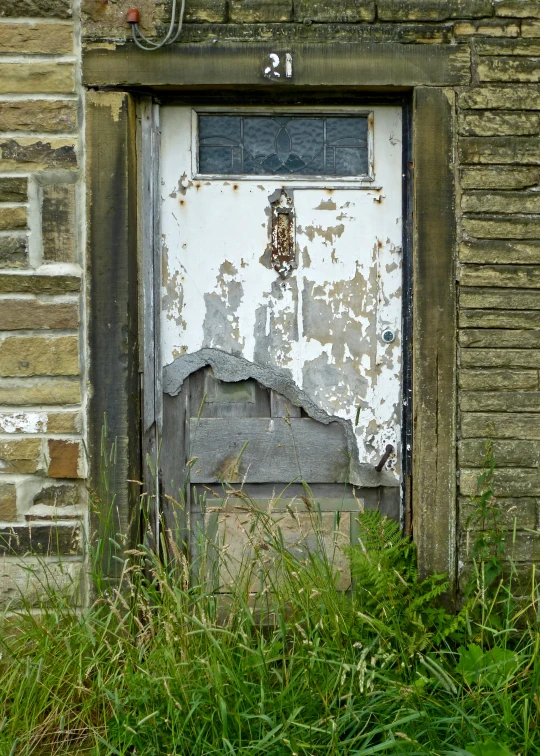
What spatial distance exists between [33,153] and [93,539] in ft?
5.03

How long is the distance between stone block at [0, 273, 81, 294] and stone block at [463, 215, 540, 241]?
1.58 meters

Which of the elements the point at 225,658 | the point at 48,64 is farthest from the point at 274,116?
the point at 225,658

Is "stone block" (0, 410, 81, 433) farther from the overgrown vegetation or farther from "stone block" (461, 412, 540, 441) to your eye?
"stone block" (461, 412, 540, 441)

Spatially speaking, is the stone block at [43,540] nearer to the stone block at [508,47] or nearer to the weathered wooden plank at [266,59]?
the weathered wooden plank at [266,59]

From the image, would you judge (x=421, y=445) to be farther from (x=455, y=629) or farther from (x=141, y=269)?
(x=141, y=269)

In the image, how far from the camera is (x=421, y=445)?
303 centimetres

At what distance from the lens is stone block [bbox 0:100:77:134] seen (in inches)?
115

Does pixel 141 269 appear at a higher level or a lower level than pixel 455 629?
higher

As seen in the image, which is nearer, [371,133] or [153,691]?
[153,691]

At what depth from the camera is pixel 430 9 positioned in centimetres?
296

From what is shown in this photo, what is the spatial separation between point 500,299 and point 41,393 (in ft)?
6.08

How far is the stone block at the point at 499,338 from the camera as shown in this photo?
300cm

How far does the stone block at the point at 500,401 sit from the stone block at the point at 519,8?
1.48m

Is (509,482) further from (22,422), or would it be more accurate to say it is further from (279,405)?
(22,422)
